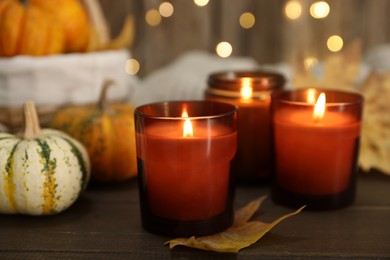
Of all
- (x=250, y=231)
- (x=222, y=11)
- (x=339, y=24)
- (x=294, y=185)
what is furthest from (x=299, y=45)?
(x=250, y=231)

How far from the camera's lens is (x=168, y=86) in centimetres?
129

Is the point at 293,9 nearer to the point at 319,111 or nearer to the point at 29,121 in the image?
the point at 319,111

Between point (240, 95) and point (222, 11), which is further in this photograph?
point (222, 11)

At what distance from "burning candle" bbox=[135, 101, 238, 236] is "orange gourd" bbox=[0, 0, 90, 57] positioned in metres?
0.40

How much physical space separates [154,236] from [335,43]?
Answer: 3.70 feet

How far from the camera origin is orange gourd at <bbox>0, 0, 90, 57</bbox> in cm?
102

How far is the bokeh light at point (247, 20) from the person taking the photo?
1.61 m

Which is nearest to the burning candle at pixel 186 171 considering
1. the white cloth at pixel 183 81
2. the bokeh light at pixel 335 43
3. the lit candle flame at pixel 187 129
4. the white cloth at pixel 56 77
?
the lit candle flame at pixel 187 129

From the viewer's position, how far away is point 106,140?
0.93 meters

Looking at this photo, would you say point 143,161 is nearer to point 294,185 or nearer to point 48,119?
point 294,185

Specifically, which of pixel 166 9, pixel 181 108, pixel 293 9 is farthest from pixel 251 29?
pixel 181 108

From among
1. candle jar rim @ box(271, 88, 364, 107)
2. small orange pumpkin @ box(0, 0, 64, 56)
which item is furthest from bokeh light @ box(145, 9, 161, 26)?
candle jar rim @ box(271, 88, 364, 107)

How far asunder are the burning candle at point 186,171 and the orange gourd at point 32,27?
40 cm

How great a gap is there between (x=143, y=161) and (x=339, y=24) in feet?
3.63
